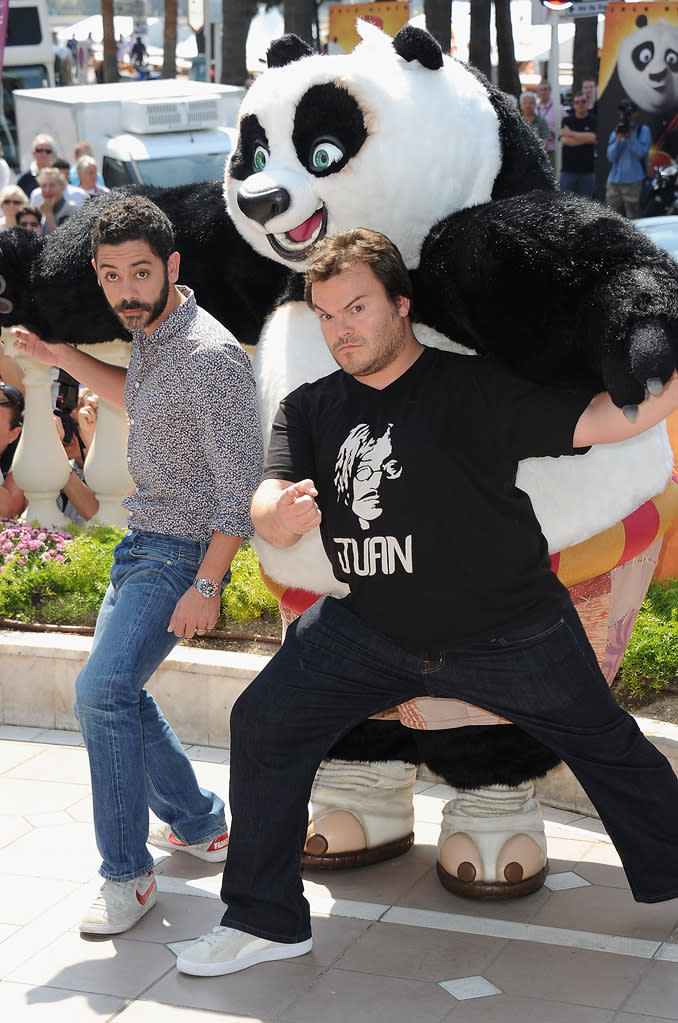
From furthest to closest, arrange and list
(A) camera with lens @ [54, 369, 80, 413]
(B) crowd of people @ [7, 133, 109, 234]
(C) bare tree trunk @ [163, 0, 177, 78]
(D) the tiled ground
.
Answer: (C) bare tree trunk @ [163, 0, 177, 78]
(B) crowd of people @ [7, 133, 109, 234]
(A) camera with lens @ [54, 369, 80, 413]
(D) the tiled ground

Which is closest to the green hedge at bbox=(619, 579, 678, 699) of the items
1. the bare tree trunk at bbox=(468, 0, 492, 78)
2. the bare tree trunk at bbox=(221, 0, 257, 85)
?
the bare tree trunk at bbox=(468, 0, 492, 78)

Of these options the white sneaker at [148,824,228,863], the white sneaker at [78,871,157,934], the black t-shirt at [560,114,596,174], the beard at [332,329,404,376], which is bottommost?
the white sneaker at [148,824,228,863]

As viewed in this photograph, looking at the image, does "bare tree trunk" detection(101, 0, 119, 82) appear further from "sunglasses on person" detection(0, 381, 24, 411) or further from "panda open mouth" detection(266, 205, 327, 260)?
"panda open mouth" detection(266, 205, 327, 260)

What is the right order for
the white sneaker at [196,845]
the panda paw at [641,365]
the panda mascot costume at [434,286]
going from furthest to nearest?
the white sneaker at [196,845] → the panda mascot costume at [434,286] → the panda paw at [641,365]

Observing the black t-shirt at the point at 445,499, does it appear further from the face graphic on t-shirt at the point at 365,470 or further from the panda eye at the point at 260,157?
the panda eye at the point at 260,157

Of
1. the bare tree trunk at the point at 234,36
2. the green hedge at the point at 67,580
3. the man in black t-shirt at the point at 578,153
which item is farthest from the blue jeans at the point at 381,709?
the bare tree trunk at the point at 234,36

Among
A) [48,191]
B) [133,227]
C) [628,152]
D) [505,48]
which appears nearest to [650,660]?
[133,227]

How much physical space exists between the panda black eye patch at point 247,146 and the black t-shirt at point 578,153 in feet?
40.5

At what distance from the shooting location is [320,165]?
3.21m

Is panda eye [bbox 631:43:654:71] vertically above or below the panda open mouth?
above

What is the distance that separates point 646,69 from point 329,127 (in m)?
10.3

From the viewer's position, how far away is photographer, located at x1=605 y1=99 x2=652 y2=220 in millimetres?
12711

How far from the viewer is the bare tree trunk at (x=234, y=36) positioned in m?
21.8

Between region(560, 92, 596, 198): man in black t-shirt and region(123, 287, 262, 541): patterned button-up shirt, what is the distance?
12.4m
